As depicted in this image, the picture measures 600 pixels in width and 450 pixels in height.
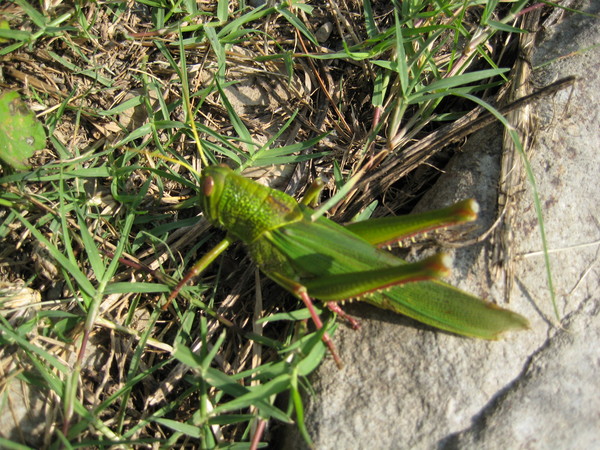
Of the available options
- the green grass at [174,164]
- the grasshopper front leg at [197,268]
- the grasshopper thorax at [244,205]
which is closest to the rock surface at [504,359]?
the green grass at [174,164]

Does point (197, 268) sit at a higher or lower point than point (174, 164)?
lower

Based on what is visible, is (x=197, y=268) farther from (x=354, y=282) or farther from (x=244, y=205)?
(x=354, y=282)

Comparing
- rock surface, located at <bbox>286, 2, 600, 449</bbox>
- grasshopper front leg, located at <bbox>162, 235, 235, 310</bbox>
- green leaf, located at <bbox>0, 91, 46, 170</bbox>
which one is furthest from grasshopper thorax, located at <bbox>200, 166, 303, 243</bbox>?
green leaf, located at <bbox>0, 91, 46, 170</bbox>

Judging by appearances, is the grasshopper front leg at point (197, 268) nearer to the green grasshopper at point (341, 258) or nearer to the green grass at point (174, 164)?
the green grasshopper at point (341, 258)

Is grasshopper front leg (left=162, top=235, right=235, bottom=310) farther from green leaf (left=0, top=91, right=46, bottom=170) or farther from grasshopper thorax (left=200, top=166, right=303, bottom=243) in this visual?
green leaf (left=0, top=91, right=46, bottom=170)

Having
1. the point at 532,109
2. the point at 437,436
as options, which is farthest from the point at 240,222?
the point at 532,109

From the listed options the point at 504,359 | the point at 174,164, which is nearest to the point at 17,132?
the point at 174,164

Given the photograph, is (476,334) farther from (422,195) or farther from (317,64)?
(317,64)
